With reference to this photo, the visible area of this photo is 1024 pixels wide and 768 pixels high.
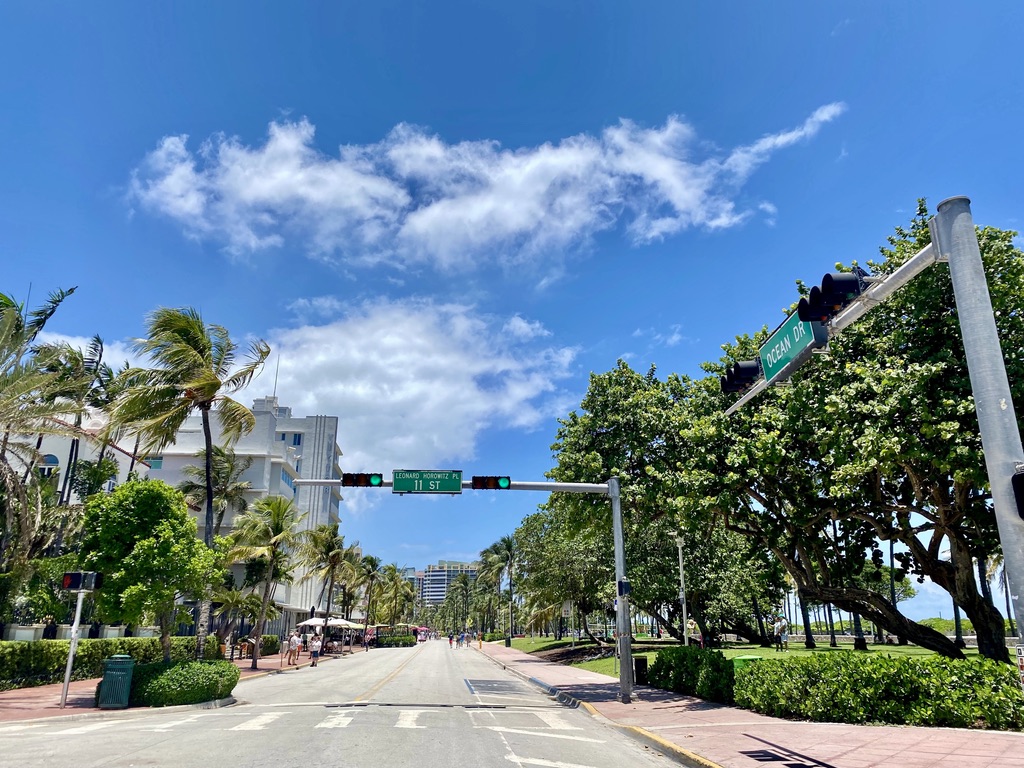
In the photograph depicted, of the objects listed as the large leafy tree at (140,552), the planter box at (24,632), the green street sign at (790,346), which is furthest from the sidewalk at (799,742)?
the planter box at (24,632)

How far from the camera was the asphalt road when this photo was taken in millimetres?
Result: 9742

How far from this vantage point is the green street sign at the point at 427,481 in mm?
19016

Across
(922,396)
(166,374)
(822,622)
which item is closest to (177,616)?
(166,374)

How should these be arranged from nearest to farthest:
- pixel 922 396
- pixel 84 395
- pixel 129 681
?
1. pixel 922 396
2. pixel 129 681
3. pixel 84 395

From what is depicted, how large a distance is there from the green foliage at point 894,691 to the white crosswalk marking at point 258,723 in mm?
10122

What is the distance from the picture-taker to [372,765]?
9.28 meters

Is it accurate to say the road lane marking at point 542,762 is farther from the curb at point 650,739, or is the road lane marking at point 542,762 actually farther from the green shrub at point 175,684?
the green shrub at point 175,684

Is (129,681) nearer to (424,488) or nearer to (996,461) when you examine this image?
(424,488)

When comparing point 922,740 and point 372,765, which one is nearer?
point 372,765

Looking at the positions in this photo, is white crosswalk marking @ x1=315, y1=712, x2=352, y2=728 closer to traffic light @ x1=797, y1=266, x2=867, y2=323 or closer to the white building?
traffic light @ x1=797, y1=266, x2=867, y2=323

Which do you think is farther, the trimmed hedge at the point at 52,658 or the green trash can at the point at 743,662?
the trimmed hedge at the point at 52,658

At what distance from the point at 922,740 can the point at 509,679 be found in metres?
22.8

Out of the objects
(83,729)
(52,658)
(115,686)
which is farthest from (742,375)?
(52,658)

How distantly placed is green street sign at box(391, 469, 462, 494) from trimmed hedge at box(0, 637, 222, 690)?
691cm
